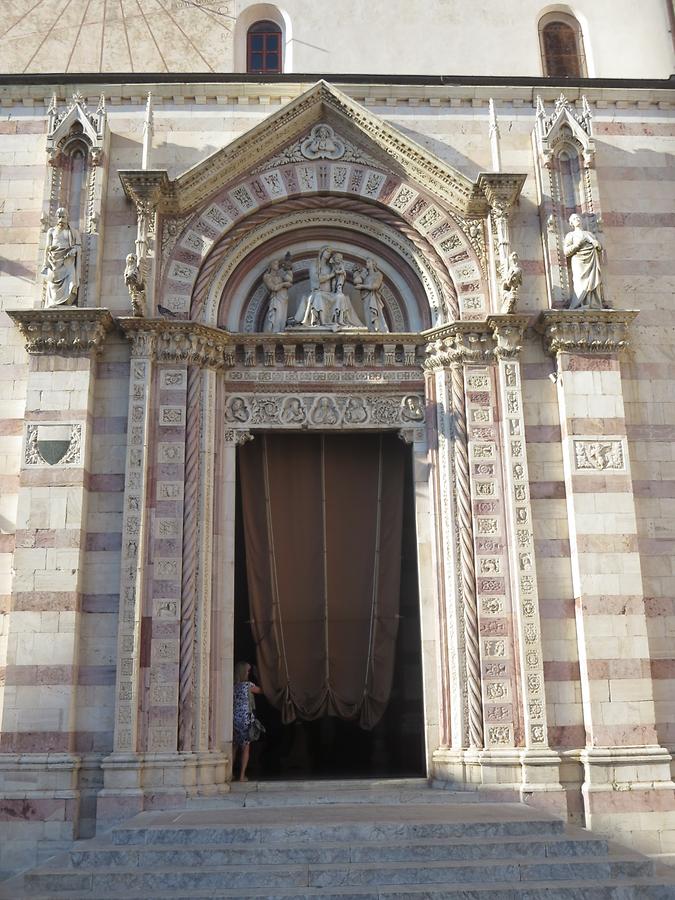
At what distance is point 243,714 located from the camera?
1363 centimetres

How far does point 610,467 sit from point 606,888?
5.66 metres

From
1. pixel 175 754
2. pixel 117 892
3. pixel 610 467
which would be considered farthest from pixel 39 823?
pixel 610 467

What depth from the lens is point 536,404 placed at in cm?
1416

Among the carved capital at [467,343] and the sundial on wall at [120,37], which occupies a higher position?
the sundial on wall at [120,37]

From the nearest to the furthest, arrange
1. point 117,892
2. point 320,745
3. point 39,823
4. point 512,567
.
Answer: point 117,892 < point 39,823 < point 512,567 < point 320,745

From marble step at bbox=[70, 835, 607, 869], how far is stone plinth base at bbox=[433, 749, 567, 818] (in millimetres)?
1774

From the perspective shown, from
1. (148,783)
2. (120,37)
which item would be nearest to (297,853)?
(148,783)

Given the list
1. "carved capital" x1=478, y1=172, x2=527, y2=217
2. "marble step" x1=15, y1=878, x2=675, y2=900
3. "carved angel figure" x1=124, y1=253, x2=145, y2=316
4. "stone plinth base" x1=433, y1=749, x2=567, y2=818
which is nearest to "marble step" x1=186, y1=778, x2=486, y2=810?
"stone plinth base" x1=433, y1=749, x2=567, y2=818

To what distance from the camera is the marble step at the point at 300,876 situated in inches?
393

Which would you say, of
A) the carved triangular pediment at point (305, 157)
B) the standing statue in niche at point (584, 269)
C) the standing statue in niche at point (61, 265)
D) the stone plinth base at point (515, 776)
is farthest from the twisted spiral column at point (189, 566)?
the standing statue in niche at point (584, 269)

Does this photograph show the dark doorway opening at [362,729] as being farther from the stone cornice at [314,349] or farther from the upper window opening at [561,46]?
the upper window opening at [561,46]

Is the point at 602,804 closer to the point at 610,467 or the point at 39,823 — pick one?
the point at 610,467

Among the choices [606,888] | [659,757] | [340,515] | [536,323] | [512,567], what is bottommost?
[606,888]

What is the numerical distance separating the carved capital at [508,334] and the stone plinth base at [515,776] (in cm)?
538
